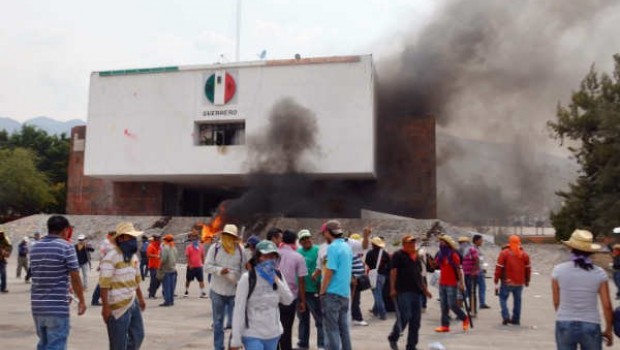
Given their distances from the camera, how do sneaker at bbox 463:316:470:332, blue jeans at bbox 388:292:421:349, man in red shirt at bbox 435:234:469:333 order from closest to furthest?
1. blue jeans at bbox 388:292:421:349
2. man in red shirt at bbox 435:234:469:333
3. sneaker at bbox 463:316:470:332

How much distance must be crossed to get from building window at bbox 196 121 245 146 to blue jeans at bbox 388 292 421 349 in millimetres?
31447

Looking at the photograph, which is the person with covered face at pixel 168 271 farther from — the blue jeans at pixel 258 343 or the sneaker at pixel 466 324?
the blue jeans at pixel 258 343

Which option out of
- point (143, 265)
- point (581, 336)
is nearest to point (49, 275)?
point (581, 336)

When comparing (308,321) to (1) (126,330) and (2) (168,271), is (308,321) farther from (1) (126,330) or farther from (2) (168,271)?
(2) (168,271)

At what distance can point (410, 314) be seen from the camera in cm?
628

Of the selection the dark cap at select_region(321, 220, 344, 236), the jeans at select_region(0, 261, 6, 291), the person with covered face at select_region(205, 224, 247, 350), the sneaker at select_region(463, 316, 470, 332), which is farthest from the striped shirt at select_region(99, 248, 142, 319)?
the jeans at select_region(0, 261, 6, 291)

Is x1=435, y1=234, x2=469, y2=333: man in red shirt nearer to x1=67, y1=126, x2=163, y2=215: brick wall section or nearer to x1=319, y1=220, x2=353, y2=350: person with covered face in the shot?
x1=319, y1=220, x2=353, y2=350: person with covered face

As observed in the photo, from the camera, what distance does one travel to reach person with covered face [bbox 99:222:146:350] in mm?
4758

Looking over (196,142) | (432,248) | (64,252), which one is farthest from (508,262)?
(196,142)

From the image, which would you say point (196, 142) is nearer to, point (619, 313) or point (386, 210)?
point (386, 210)

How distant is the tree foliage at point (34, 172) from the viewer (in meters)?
44.7

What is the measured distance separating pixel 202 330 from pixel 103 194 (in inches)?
1415

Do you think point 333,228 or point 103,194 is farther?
point 103,194

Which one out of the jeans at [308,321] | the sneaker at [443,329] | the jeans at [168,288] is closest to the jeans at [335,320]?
the jeans at [308,321]
